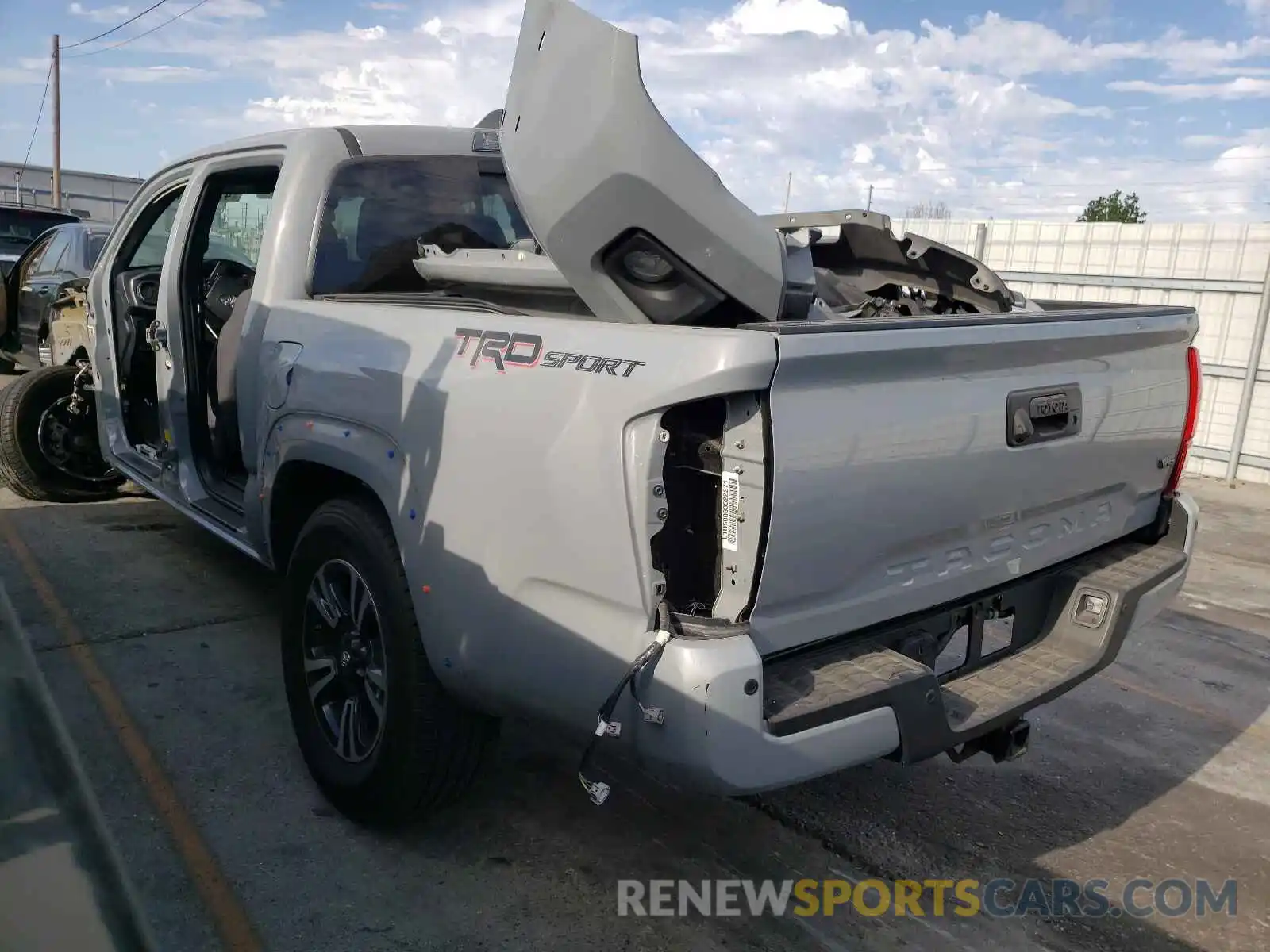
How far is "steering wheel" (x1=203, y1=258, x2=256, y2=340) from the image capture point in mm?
5020

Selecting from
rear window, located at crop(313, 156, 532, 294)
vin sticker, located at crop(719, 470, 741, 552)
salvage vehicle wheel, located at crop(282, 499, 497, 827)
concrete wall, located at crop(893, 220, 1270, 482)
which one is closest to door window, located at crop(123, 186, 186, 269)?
rear window, located at crop(313, 156, 532, 294)

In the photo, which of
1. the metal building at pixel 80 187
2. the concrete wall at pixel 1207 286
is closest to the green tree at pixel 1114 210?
the concrete wall at pixel 1207 286

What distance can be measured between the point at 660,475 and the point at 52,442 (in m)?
5.75

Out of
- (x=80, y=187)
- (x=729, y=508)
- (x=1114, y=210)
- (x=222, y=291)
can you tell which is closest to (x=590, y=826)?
(x=729, y=508)

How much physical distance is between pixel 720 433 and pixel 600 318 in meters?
0.63

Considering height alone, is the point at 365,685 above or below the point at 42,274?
below

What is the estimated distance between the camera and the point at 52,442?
645cm

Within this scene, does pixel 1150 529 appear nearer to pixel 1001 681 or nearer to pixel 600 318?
pixel 1001 681

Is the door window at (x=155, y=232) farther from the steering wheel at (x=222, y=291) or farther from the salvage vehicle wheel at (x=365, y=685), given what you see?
the salvage vehicle wheel at (x=365, y=685)

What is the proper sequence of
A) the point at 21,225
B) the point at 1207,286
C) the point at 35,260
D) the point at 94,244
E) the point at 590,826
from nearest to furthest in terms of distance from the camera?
the point at 590,826 → the point at 94,244 → the point at 35,260 → the point at 1207,286 → the point at 21,225

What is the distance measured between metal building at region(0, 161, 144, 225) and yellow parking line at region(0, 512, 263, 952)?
3797 cm

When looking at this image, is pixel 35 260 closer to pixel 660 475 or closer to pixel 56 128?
pixel 660 475

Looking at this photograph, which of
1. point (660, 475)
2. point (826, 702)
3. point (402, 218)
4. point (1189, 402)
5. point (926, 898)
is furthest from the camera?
point (402, 218)

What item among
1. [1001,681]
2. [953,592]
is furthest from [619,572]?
[1001,681]
